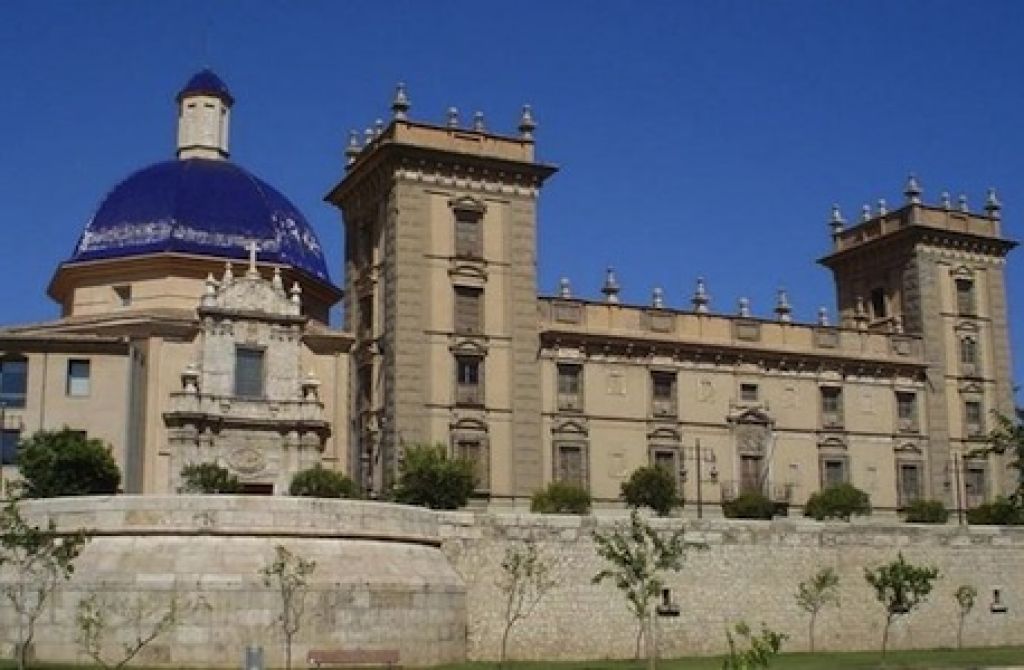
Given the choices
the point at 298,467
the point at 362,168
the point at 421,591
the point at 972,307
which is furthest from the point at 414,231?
the point at 972,307

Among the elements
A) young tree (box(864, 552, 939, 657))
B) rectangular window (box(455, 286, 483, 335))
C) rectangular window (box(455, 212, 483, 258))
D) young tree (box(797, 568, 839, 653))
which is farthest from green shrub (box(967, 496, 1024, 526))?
rectangular window (box(455, 212, 483, 258))

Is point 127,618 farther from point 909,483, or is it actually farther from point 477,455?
point 909,483

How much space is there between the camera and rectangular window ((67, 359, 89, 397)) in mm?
43844

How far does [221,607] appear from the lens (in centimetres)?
2772

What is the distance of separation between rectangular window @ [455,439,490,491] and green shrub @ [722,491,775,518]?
8662 mm

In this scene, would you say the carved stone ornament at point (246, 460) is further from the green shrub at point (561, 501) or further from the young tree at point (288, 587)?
the young tree at point (288, 587)

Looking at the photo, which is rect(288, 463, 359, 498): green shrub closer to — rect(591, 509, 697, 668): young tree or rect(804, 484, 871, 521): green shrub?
rect(591, 509, 697, 668): young tree

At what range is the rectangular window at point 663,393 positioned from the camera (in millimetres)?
48688

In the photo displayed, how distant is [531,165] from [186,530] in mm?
22747

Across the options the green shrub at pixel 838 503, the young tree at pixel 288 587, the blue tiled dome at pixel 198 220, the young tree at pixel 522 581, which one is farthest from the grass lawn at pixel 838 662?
the blue tiled dome at pixel 198 220

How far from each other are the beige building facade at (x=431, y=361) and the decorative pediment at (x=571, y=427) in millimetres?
71

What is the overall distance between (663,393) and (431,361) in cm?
938

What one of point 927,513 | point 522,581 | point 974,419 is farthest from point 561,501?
point 974,419

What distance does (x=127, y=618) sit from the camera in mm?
27453
